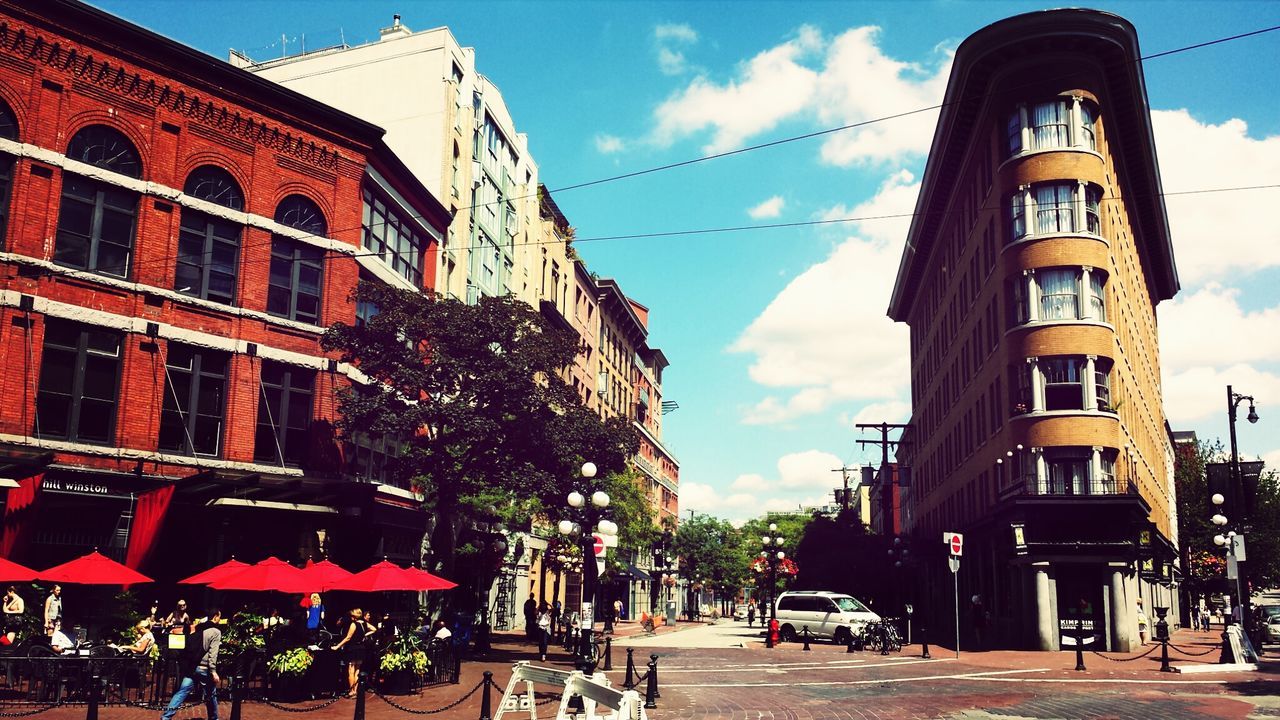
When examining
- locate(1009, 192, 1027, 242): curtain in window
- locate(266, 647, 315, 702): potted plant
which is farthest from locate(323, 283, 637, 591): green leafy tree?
locate(1009, 192, 1027, 242): curtain in window

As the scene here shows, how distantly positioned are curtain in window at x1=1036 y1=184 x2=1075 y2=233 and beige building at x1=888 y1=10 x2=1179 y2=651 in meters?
0.05

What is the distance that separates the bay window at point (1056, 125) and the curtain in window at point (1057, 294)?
4.79 meters

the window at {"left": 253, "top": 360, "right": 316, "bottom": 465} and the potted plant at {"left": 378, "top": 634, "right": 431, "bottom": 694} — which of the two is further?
the window at {"left": 253, "top": 360, "right": 316, "bottom": 465}

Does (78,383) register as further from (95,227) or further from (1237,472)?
(1237,472)

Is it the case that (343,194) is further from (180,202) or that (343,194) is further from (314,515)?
(314,515)

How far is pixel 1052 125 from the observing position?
40.0 meters

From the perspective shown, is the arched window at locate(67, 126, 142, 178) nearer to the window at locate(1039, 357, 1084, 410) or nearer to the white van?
the white van

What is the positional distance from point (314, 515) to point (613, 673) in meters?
10.2

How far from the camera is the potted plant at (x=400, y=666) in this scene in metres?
19.7

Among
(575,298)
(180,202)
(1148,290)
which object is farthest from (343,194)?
(1148,290)

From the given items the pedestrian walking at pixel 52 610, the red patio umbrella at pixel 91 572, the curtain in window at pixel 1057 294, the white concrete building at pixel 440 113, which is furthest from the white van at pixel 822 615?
the pedestrian walking at pixel 52 610

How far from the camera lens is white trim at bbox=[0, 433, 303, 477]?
24.7 meters

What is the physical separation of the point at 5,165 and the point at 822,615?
32265 mm

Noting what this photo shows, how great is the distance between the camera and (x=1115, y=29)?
3953 cm
